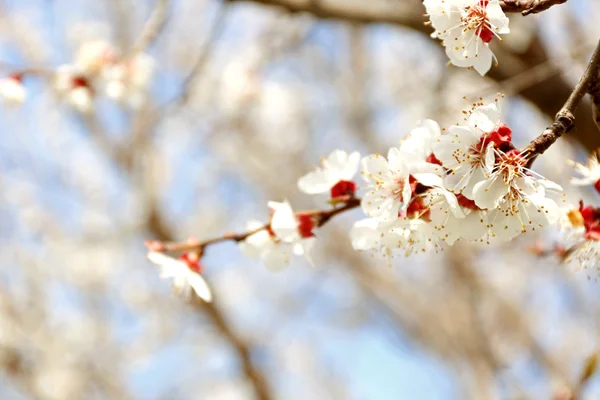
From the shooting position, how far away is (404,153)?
78 cm

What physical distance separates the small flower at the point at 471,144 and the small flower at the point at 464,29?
0.31ft

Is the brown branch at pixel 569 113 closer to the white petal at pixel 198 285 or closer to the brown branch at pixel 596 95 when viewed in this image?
the brown branch at pixel 596 95

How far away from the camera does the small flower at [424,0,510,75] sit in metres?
0.79

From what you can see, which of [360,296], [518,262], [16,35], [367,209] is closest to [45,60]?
[16,35]

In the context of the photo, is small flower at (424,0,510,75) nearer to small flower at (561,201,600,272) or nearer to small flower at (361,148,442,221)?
small flower at (361,148,442,221)

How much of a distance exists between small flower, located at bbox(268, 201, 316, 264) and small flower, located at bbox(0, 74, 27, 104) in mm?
1051

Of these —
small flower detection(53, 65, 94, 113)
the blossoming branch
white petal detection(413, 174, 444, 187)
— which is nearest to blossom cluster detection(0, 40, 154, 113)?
small flower detection(53, 65, 94, 113)

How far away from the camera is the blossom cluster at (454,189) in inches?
28.0

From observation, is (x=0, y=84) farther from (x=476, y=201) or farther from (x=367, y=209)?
(x=476, y=201)

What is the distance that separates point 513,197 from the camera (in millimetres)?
731

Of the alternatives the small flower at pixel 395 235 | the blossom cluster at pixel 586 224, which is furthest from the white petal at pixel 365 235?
the blossom cluster at pixel 586 224

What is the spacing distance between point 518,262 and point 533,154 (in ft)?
13.3

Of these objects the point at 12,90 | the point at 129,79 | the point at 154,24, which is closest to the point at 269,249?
the point at 154,24

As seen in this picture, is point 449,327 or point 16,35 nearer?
point 449,327
